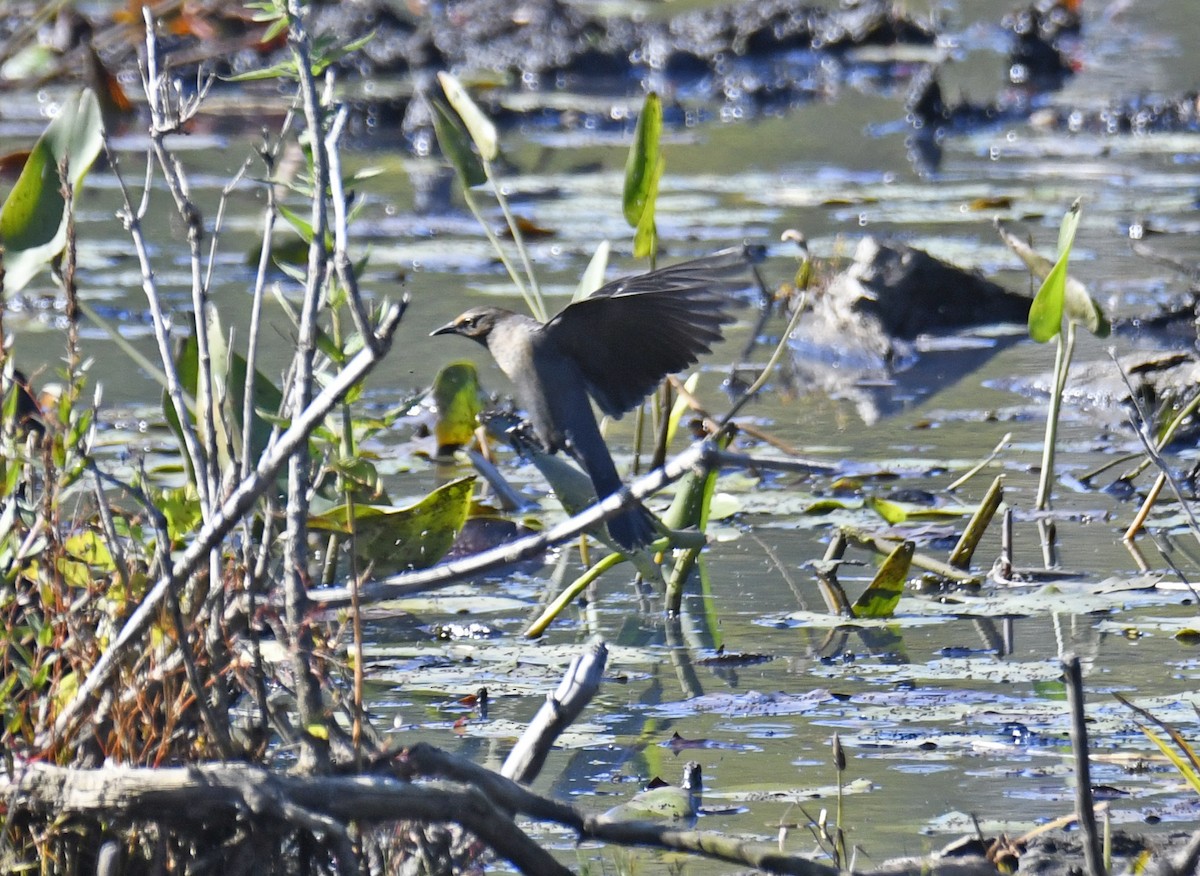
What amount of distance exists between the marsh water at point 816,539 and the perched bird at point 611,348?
387 mm

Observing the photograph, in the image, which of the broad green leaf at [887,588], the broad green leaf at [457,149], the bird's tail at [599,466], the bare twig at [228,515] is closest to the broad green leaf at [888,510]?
the broad green leaf at [887,588]

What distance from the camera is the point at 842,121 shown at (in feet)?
38.4

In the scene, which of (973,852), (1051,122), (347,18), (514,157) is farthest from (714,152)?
(973,852)

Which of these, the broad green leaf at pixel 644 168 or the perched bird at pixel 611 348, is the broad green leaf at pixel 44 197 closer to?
the perched bird at pixel 611 348

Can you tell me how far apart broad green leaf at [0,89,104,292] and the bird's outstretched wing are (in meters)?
0.88

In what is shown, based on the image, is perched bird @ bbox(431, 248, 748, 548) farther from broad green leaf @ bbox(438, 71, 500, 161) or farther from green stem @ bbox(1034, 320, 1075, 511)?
green stem @ bbox(1034, 320, 1075, 511)

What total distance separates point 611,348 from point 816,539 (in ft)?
3.57

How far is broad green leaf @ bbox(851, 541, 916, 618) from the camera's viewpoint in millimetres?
3725

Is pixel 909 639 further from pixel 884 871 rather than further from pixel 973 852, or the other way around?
pixel 884 871

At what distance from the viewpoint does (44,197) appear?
316 centimetres

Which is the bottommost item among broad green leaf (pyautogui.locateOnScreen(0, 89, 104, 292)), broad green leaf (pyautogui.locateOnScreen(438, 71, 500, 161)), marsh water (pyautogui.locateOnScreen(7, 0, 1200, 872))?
marsh water (pyautogui.locateOnScreen(7, 0, 1200, 872))

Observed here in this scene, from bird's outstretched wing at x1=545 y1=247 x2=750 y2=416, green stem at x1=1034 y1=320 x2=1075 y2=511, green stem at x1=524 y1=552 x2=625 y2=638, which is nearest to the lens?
bird's outstretched wing at x1=545 y1=247 x2=750 y2=416

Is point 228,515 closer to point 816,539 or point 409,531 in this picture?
point 409,531

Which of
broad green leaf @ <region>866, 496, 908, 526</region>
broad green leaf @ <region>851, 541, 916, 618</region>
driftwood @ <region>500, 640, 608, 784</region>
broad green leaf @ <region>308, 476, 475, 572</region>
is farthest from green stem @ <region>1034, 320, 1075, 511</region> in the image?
driftwood @ <region>500, 640, 608, 784</region>
